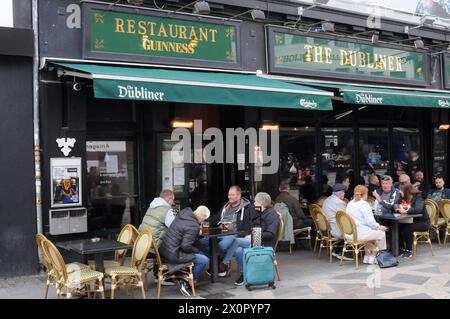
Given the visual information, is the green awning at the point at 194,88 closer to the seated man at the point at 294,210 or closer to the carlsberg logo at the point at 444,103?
the seated man at the point at 294,210

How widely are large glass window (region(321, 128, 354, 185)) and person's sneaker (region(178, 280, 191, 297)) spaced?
211 inches

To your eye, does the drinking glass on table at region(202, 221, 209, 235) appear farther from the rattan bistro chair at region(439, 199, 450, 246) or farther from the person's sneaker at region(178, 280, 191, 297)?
the rattan bistro chair at region(439, 199, 450, 246)

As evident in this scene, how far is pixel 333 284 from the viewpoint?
23.2ft

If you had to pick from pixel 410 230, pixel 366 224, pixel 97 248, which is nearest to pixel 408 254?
pixel 410 230

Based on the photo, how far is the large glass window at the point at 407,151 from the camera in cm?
1295

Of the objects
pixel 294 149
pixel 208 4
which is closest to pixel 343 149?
pixel 294 149

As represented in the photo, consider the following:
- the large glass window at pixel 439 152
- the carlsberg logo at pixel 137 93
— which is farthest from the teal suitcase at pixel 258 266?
the large glass window at pixel 439 152

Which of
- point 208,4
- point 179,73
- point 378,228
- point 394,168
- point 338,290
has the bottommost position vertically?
point 338,290

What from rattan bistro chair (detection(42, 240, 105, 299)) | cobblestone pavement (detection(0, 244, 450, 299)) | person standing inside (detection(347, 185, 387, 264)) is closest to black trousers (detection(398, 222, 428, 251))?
cobblestone pavement (detection(0, 244, 450, 299))

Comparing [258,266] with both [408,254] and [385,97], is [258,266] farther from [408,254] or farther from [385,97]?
[385,97]

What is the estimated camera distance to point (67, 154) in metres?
7.77

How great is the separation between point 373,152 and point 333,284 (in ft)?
19.7
